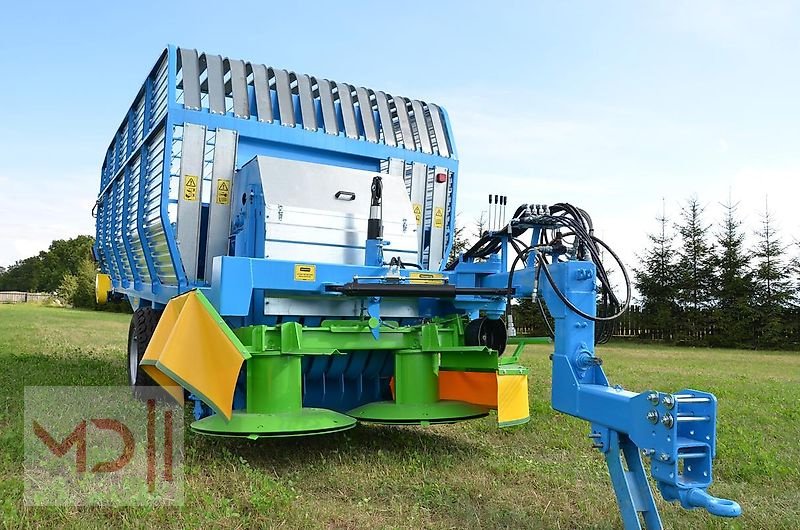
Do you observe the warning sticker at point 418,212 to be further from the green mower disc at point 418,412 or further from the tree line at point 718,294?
the tree line at point 718,294

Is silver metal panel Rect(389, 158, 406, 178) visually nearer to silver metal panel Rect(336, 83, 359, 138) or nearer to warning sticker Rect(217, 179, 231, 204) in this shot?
silver metal panel Rect(336, 83, 359, 138)

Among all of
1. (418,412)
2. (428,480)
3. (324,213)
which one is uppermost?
(324,213)

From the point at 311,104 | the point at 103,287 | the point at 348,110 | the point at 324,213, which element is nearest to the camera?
the point at 324,213

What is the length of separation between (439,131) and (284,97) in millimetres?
1579

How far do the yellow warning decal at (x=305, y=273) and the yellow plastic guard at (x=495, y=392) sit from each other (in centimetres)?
126

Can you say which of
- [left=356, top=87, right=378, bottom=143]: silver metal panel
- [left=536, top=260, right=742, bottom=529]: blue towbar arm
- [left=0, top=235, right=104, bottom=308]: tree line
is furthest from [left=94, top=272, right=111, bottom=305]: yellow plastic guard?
[left=0, top=235, right=104, bottom=308]: tree line

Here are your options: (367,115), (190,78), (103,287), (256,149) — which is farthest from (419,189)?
(103,287)

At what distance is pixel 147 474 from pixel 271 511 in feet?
3.30

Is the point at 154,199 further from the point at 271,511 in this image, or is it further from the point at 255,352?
the point at 271,511

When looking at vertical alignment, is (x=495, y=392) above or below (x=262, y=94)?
below

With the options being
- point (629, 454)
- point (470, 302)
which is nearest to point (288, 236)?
point (470, 302)

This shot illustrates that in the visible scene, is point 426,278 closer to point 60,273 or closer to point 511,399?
point 511,399

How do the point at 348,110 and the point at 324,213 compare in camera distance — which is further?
the point at 348,110

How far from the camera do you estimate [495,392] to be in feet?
16.2
